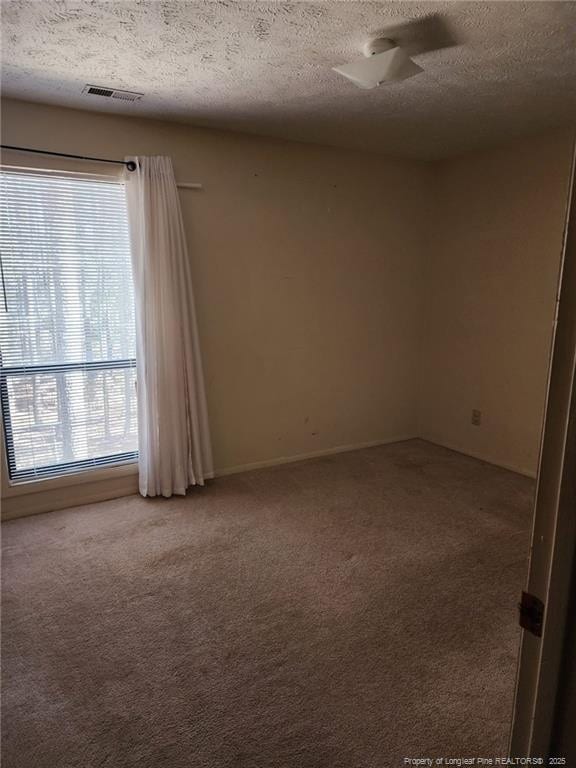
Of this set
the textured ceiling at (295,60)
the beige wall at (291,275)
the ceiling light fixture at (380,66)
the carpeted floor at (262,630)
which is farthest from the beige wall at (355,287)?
the ceiling light fixture at (380,66)

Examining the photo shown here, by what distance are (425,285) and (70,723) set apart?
4170 millimetres

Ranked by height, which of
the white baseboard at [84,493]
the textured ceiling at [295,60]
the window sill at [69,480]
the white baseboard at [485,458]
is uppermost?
the textured ceiling at [295,60]

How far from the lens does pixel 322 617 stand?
2.17 metres

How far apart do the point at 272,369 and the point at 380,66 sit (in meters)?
2.26

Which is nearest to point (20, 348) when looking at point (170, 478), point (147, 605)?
point (170, 478)

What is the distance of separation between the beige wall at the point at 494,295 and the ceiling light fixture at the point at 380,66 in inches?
68.3

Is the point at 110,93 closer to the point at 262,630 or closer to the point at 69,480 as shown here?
the point at 69,480

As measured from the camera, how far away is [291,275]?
3.89 meters

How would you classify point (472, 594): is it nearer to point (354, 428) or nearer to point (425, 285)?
point (354, 428)

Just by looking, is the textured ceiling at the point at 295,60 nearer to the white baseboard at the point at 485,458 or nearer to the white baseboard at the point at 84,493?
the white baseboard at the point at 84,493

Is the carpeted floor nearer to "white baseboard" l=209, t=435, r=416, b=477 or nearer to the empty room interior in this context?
the empty room interior

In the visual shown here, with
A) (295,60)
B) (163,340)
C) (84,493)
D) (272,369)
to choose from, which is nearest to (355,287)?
(272,369)

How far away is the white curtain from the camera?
314cm

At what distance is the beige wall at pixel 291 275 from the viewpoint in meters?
3.38
